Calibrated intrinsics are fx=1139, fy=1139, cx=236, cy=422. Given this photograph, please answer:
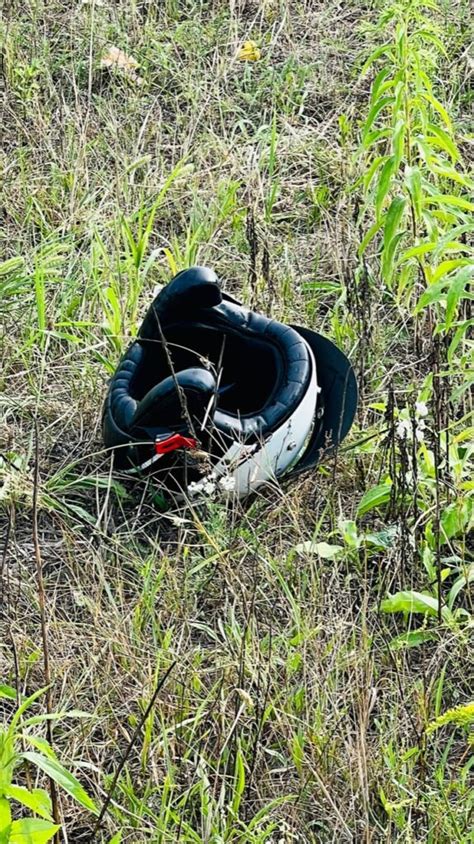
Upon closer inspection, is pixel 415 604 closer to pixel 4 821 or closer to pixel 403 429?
pixel 403 429

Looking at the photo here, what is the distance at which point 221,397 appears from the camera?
2787 millimetres

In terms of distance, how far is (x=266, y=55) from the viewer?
4.31 m

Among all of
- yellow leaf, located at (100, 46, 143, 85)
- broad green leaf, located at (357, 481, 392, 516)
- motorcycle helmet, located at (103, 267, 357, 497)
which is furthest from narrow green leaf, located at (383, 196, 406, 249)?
yellow leaf, located at (100, 46, 143, 85)

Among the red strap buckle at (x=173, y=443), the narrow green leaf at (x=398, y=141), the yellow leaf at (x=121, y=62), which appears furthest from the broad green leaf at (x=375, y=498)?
the yellow leaf at (x=121, y=62)

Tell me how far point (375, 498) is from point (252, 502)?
29 cm

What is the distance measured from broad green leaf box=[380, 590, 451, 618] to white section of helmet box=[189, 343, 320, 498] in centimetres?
40

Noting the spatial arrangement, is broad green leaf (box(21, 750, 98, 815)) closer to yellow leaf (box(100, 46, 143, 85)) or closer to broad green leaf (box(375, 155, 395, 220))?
broad green leaf (box(375, 155, 395, 220))

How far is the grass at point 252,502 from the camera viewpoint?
1985 millimetres

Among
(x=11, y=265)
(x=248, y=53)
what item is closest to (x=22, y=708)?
(x=11, y=265)

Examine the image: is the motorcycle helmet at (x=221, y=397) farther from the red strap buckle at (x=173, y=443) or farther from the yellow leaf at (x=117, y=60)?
the yellow leaf at (x=117, y=60)

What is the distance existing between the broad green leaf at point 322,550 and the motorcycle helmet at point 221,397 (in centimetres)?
18

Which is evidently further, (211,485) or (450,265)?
(211,485)

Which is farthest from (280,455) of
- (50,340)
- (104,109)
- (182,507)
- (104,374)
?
(104,109)

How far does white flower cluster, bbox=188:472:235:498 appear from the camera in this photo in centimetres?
240
